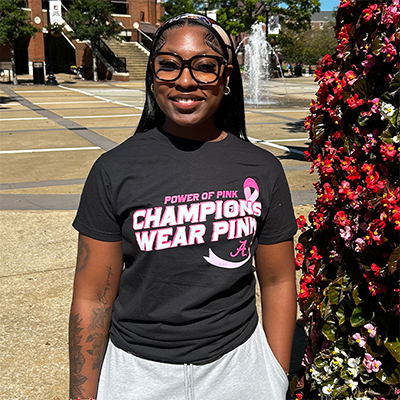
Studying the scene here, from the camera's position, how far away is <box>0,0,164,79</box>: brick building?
42812mm

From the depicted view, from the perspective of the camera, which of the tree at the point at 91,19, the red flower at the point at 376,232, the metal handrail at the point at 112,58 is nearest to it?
the red flower at the point at 376,232

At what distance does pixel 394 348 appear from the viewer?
2.04 meters

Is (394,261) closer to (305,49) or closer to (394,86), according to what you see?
(394,86)

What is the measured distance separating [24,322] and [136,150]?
2.91 meters

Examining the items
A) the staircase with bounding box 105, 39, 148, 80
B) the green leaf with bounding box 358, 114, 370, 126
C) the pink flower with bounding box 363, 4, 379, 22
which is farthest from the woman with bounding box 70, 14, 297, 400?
the staircase with bounding box 105, 39, 148, 80

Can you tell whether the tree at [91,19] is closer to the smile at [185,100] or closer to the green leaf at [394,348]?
the smile at [185,100]

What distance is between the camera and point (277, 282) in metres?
1.89

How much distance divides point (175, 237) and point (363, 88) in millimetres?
1118

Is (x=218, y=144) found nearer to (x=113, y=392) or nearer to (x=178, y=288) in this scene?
(x=178, y=288)

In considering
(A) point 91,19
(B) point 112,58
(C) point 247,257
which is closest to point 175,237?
(C) point 247,257

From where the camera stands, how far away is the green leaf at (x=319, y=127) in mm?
2453

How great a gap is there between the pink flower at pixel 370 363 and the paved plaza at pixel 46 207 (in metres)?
1.52

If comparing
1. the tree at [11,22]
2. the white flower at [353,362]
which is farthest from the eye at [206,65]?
the tree at [11,22]

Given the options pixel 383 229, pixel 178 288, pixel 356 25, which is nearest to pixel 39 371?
pixel 178 288
